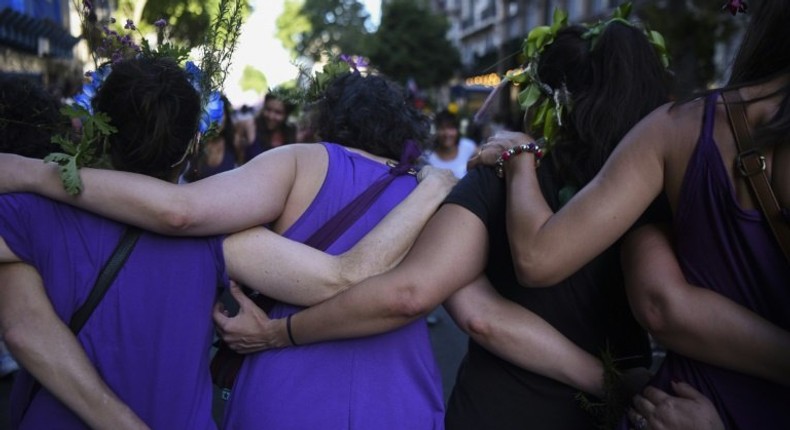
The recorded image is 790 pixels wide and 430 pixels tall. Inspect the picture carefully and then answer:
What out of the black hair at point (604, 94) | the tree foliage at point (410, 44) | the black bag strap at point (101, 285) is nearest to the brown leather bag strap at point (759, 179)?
the black hair at point (604, 94)

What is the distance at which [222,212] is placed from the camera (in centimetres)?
179

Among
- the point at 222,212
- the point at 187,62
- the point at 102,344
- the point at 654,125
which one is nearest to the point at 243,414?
the point at 102,344

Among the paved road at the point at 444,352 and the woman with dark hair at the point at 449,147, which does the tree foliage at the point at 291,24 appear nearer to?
the woman with dark hair at the point at 449,147

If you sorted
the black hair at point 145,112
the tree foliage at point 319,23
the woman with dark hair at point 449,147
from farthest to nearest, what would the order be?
the tree foliage at point 319,23
the woman with dark hair at point 449,147
the black hair at point 145,112

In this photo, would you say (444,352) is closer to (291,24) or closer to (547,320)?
(547,320)

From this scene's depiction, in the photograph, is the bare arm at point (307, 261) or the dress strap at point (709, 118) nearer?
the dress strap at point (709, 118)

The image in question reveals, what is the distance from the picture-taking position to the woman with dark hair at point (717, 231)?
146 centimetres

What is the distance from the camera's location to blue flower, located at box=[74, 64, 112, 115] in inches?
74.3

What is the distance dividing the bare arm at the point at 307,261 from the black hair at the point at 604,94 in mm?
438

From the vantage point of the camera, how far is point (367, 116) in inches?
87.0

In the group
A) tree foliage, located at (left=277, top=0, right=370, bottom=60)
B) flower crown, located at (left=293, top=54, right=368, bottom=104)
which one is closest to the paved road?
flower crown, located at (left=293, top=54, right=368, bottom=104)

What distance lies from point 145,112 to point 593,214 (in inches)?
40.8

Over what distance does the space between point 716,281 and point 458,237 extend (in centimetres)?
60

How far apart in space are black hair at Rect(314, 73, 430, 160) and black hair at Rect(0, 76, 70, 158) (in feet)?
2.60
